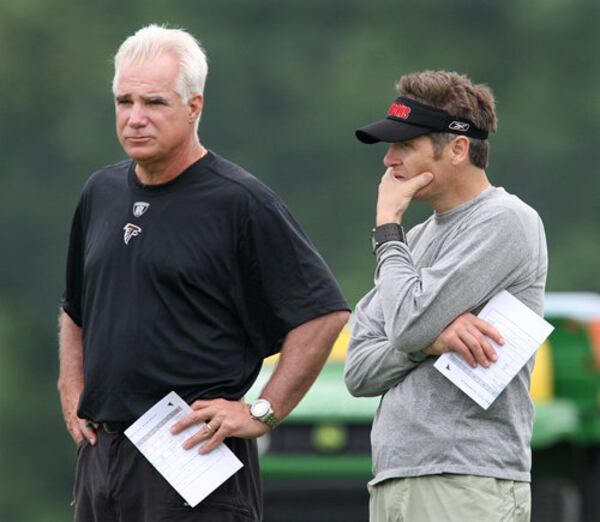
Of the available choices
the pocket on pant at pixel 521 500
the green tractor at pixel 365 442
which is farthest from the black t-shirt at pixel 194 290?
the green tractor at pixel 365 442

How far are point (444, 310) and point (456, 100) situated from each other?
0.56 metres

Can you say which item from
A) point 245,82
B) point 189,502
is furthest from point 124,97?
point 245,82

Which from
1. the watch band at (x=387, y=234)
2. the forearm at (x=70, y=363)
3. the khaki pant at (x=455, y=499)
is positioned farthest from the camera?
the forearm at (x=70, y=363)

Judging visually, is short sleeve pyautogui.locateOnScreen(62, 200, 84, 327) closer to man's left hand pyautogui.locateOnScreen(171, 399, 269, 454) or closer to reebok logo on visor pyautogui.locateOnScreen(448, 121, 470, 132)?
man's left hand pyautogui.locateOnScreen(171, 399, 269, 454)

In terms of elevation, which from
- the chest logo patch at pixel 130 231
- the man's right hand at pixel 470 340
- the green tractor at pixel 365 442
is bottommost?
the green tractor at pixel 365 442

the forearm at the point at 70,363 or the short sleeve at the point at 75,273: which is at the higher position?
the short sleeve at the point at 75,273

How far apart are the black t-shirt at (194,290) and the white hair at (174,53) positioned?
0.67 ft

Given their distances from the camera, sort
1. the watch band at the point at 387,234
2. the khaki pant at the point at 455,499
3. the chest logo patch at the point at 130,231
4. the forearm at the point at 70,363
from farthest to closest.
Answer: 1. the forearm at the point at 70,363
2. the chest logo patch at the point at 130,231
3. the watch band at the point at 387,234
4. the khaki pant at the point at 455,499

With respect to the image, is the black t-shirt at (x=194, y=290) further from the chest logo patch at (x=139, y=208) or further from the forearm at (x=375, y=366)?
the forearm at (x=375, y=366)

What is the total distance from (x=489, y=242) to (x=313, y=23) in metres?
13.0

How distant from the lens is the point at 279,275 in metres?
4.86

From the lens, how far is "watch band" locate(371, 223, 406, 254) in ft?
15.6

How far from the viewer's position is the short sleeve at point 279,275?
15.9 ft

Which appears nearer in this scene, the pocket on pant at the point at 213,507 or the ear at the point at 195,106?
the pocket on pant at the point at 213,507
